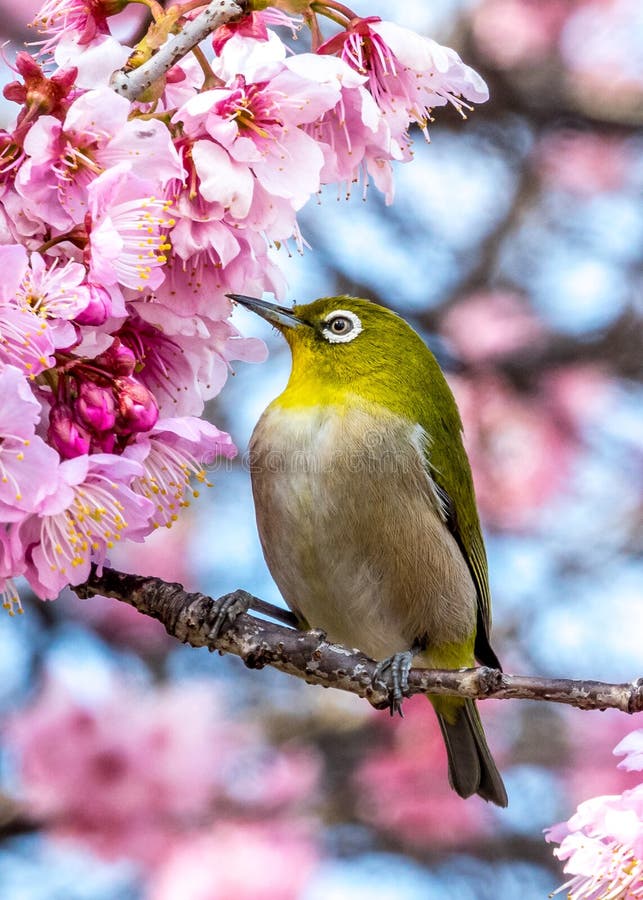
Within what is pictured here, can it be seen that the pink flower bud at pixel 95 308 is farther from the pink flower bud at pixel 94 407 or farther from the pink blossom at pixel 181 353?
the pink blossom at pixel 181 353

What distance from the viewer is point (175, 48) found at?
74.4 inches

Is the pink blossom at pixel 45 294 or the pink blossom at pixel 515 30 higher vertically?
the pink blossom at pixel 515 30

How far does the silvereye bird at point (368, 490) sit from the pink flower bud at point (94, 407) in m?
1.22

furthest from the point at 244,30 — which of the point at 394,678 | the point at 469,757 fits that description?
the point at 469,757

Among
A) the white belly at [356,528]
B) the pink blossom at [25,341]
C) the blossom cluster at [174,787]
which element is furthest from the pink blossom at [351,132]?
the blossom cluster at [174,787]

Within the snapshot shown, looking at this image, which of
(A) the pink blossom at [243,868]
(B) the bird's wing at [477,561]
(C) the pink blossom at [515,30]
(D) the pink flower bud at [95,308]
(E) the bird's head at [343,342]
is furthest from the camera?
(C) the pink blossom at [515,30]

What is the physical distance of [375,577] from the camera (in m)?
3.33

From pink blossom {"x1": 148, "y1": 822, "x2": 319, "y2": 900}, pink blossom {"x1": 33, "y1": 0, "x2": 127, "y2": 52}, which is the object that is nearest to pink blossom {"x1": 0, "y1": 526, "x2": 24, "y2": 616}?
pink blossom {"x1": 33, "y1": 0, "x2": 127, "y2": 52}

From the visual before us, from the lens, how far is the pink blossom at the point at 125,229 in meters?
1.84

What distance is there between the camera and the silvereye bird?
3227mm

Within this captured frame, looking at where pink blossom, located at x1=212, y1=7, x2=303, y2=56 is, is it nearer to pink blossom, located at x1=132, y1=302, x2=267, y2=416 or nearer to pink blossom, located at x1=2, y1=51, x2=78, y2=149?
pink blossom, located at x1=2, y1=51, x2=78, y2=149

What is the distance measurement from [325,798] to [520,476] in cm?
208

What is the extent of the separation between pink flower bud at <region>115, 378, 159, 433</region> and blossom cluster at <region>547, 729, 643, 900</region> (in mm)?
986

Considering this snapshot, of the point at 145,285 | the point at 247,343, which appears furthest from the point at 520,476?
the point at 145,285
